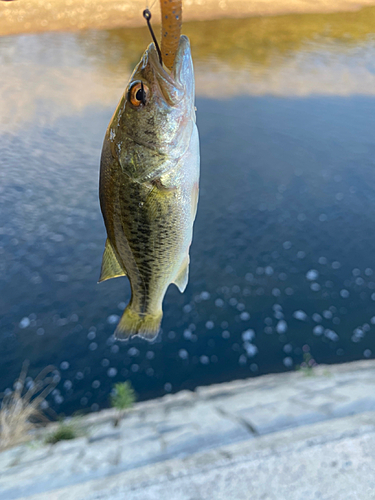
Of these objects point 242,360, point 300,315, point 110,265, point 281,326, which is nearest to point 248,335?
point 242,360

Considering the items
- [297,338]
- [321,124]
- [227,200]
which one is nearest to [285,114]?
[321,124]

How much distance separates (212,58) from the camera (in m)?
12.9

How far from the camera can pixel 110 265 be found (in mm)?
1634

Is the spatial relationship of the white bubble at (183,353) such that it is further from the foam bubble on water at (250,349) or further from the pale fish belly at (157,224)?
the pale fish belly at (157,224)

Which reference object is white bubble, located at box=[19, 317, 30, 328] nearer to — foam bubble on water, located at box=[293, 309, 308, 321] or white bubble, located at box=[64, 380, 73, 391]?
white bubble, located at box=[64, 380, 73, 391]

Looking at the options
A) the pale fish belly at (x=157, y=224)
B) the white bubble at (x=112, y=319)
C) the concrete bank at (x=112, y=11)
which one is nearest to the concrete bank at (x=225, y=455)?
the pale fish belly at (x=157, y=224)

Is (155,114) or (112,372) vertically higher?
(155,114)

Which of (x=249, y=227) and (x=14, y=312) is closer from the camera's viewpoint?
(x=14, y=312)

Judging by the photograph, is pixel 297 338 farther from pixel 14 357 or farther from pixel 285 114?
pixel 285 114

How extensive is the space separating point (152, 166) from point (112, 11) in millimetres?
17457

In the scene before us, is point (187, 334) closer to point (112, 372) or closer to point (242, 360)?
point (242, 360)

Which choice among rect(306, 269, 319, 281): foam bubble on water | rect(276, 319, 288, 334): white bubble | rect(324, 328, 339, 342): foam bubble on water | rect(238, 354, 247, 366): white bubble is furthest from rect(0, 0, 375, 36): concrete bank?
rect(238, 354, 247, 366): white bubble

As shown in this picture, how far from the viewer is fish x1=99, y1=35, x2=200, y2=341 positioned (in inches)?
50.7

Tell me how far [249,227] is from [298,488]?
4514mm
